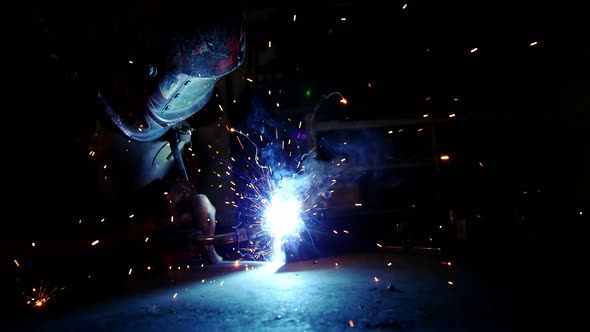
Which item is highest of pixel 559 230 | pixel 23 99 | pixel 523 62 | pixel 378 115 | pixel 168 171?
pixel 523 62

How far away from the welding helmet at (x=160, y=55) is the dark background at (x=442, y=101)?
4.84 feet

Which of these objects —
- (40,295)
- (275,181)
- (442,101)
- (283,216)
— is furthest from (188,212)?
(442,101)

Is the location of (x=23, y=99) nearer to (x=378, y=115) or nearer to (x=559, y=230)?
(x=378, y=115)

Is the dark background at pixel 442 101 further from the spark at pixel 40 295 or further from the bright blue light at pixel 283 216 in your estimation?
the spark at pixel 40 295

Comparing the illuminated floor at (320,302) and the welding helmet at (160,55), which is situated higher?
the welding helmet at (160,55)

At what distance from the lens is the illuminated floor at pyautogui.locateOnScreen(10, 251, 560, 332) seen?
2248 millimetres

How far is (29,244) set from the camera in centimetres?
355

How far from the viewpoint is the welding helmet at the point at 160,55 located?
3.14 metres

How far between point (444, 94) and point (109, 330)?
17.7 feet

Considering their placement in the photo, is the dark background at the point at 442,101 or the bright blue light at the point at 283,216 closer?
the bright blue light at the point at 283,216

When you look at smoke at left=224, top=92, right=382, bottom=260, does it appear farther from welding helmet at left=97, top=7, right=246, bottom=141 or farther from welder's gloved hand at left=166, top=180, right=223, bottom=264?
welding helmet at left=97, top=7, right=246, bottom=141

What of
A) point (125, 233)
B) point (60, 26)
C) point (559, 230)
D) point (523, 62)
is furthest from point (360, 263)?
point (523, 62)

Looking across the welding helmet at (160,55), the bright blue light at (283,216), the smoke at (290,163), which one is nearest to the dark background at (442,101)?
the smoke at (290,163)

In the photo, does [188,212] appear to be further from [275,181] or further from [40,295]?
[275,181]
